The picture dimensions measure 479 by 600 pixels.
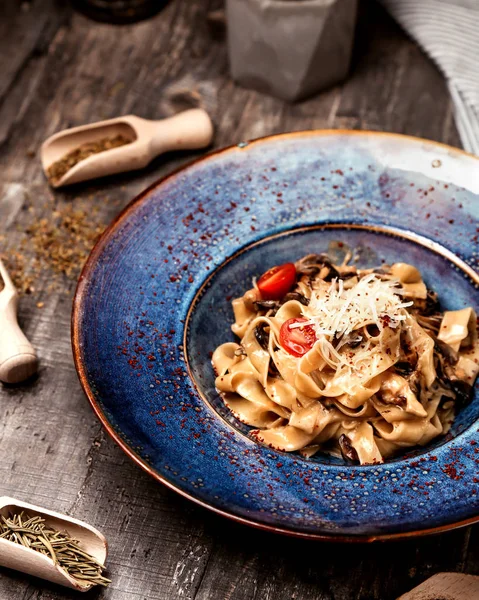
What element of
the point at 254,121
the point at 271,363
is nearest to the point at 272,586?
the point at 271,363

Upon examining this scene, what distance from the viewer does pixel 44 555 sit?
358 centimetres

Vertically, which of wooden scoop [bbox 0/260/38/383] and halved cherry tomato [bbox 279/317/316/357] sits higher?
halved cherry tomato [bbox 279/317/316/357]

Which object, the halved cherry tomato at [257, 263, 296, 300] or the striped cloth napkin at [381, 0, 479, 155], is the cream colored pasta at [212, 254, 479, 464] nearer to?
the halved cherry tomato at [257, 263, 296, 300]

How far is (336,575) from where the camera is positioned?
392cm

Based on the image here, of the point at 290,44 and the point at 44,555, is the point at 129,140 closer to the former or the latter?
the point at 290,44

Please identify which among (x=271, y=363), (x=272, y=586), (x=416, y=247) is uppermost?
(x=416, y=247)

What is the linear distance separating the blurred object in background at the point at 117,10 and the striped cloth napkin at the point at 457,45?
7.51 feet

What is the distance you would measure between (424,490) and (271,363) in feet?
3.93

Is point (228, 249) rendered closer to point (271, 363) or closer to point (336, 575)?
point (271, 363)

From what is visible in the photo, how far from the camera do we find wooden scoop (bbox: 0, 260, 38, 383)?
14.9 ft

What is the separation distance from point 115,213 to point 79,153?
0.55 meters

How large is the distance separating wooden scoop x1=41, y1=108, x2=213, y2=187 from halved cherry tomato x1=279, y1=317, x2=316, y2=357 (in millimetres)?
2174

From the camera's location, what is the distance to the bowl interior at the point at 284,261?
172 inches

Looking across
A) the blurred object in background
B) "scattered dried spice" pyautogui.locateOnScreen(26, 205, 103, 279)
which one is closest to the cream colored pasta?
"scattered dried spice" pyautogui.locateOnScreen(26, 205, 103, 279)
